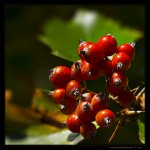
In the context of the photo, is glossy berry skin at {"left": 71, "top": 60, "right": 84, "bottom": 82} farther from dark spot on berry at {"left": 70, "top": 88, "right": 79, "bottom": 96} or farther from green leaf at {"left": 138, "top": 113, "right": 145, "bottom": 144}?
green leaf at {"left": 138, "top": 113, "right": 145, "bottom": 144}

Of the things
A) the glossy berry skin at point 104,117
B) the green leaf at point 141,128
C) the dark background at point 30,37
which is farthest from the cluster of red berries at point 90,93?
the dark background at point 30,37

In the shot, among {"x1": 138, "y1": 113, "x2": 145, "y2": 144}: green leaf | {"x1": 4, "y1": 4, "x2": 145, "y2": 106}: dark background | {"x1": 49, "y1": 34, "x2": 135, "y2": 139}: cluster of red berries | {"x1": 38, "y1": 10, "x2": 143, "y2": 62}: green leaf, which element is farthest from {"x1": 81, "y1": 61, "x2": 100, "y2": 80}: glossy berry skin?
{"x1": 4, "y1": 4, "x2": 145, "y2": 106}: dark background

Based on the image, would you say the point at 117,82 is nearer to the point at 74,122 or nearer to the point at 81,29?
the point at 74,122

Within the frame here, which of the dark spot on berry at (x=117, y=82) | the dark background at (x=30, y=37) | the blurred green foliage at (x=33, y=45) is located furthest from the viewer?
the dark background at (x=30, y=37)

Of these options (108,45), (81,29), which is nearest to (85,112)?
(108,45)

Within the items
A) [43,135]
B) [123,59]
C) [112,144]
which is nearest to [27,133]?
[43,135]

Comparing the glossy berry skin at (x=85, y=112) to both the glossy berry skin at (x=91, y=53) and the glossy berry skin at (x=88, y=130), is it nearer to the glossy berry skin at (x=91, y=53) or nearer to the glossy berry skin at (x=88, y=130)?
the glossy berry skin at (x=88, y=130)
